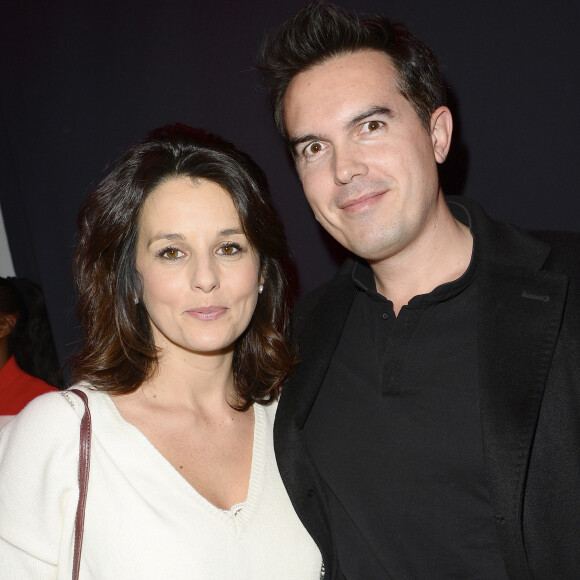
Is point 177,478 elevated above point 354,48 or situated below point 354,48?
below

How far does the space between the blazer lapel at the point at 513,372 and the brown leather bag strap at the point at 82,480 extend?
101 centimetres

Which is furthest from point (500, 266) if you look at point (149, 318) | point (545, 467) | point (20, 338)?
point (20, 338)

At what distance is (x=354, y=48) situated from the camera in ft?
6.52

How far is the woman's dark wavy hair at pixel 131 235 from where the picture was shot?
1.93 metres

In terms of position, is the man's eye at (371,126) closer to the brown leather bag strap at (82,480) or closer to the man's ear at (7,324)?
the brown leather bag strap at (82,480)

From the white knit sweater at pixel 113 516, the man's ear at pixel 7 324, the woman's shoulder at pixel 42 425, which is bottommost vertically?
the white knit sweater at pixel 113 516

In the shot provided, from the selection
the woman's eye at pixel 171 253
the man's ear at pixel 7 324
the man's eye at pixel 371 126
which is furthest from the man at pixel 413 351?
the man's ear at pixel 7 324

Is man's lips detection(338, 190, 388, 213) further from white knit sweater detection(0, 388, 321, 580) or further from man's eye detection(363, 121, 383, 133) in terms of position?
white knit sweater detection(0, 388, 321, 580)

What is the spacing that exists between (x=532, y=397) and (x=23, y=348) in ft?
6.02

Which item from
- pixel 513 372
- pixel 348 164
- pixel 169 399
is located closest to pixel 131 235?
pixel 169 399

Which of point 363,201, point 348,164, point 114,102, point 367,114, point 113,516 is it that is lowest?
point 113,516

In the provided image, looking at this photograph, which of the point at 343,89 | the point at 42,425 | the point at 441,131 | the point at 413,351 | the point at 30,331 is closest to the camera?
the point at 42,425

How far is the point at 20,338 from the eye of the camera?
8.16ft

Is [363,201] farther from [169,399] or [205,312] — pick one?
[169,399]
